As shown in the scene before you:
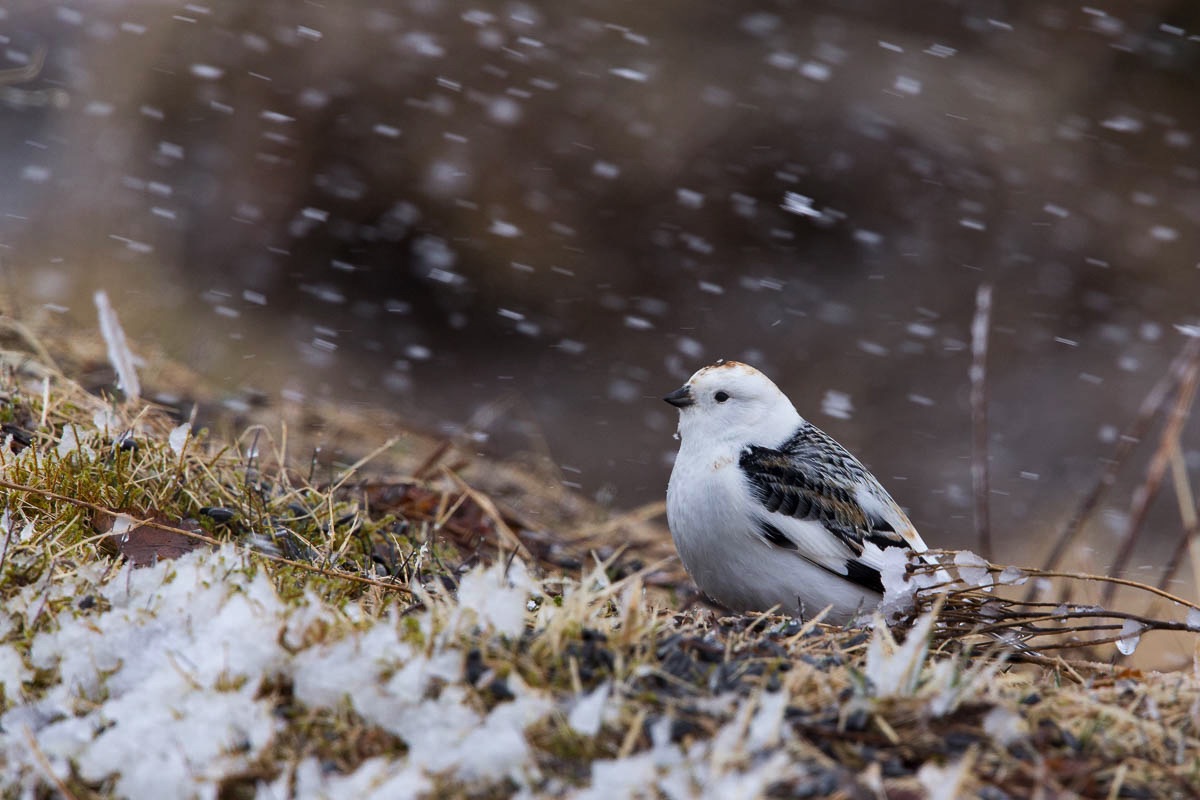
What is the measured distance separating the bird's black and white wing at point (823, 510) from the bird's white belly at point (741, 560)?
0.03 m

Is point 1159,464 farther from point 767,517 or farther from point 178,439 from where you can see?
point 178,439

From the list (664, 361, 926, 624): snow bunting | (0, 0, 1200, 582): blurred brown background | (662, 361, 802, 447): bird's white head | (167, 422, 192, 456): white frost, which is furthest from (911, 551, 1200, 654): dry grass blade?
(0, 0, 1200, 582): blurred brown background

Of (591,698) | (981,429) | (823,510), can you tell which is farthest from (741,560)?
(591,698)

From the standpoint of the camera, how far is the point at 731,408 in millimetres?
4016

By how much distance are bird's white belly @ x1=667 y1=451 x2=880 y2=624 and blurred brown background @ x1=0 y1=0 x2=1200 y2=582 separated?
6.24 metres

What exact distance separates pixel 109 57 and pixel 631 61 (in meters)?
5.07

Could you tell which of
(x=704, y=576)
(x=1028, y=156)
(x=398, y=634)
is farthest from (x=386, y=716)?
(x=1028, y=156)

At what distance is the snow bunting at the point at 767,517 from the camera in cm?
361

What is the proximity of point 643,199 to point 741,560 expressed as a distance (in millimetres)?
7702

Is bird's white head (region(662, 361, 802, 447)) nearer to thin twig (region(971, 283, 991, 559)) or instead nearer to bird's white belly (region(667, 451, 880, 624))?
bird's white belly (region(667, 451, 880, 624))

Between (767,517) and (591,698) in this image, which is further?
(767,517)

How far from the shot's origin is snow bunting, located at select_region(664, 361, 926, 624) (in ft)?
11.9

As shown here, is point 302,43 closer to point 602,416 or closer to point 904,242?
point 602,416

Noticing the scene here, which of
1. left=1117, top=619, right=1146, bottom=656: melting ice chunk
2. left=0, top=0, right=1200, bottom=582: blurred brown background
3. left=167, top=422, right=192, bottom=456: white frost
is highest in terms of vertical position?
left=1117, top=619, right=1146, bottom=656: melting ice chunk
